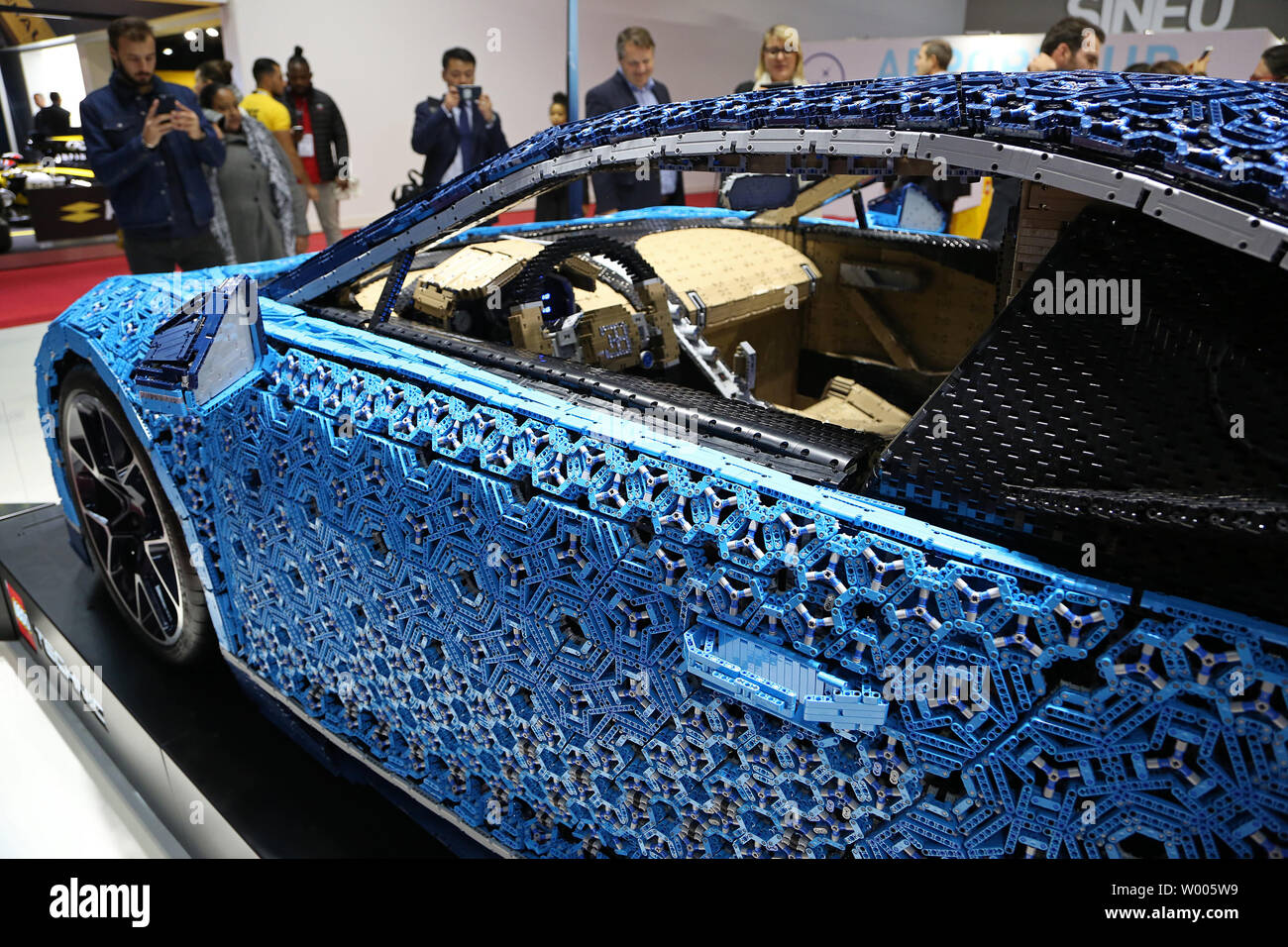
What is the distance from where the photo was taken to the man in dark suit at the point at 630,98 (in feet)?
14.4

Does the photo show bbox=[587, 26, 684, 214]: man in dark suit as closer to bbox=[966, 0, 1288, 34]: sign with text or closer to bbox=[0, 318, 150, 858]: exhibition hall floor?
bbox=[0, 318, 150, 858]: exhibition hall floor

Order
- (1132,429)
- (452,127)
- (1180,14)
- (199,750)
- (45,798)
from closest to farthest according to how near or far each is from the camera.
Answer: (1132,429) → (199,750) → (45,798) → (452,127) → (1180,14)

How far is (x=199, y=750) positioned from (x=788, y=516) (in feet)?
5.04

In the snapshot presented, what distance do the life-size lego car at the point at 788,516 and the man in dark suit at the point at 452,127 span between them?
12.1 ft

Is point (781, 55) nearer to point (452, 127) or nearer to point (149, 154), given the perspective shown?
point (452, 127)

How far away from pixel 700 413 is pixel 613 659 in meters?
0.37

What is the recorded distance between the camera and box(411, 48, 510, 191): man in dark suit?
204 inches

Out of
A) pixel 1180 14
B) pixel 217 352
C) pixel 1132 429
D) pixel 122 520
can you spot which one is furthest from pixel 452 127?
pixel 1180 14

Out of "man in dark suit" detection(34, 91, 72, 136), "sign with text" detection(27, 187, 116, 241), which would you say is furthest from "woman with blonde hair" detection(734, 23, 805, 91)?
"sign with text" detection(27, 187, 116, 241)

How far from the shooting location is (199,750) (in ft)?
6.14

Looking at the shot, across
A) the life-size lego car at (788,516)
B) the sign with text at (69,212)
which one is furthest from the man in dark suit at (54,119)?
the life-size lego car at (788,516)

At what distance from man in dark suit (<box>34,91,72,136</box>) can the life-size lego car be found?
2.95 m

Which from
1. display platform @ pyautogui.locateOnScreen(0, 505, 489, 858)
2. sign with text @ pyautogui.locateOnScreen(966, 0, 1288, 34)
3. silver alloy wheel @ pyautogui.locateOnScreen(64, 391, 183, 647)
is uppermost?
sign with text @ pyautogui.locateOnScreen(966, 0, 1288, 34)

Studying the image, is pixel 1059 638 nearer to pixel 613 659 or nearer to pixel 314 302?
pixel 613 659
